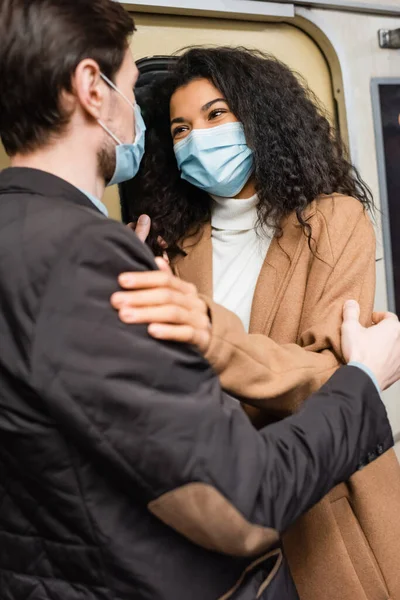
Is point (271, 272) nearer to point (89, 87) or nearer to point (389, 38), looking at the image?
point (89, 87)

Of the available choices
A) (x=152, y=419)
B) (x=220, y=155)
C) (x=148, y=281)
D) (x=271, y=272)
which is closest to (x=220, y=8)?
(x=220, y=155)

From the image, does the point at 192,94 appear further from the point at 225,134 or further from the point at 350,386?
the point at 350,386

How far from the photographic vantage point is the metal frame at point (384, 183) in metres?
2.58

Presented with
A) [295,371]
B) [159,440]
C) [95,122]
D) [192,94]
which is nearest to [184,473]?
[159,440]

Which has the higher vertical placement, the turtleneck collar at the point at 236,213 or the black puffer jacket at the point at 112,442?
the turtleneck collar at the point at 236,213

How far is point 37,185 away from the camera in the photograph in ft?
3.16

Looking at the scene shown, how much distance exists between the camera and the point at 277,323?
5.24 feet

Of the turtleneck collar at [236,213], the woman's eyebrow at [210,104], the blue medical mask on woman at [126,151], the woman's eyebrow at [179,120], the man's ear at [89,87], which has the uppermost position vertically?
the woman's eyebrow at [210,104]

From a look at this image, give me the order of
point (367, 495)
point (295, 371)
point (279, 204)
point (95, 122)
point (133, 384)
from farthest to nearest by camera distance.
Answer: point (279, 204)
point (367, 495)
point (295, 371)
point (95, 122)
point (133, 384)

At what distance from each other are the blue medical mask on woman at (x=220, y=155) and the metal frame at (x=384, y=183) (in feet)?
3.43

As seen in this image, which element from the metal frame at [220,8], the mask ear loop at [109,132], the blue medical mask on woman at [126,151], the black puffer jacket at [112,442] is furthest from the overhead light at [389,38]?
the black puffer jacket at [112,442]

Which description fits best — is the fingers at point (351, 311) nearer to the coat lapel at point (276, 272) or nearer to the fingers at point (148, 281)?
the coat lapel at point (276, 272)

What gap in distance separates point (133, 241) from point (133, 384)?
202mm

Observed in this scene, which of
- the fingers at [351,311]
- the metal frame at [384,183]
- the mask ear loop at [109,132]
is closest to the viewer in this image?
the mask ear loop at [109,132]
